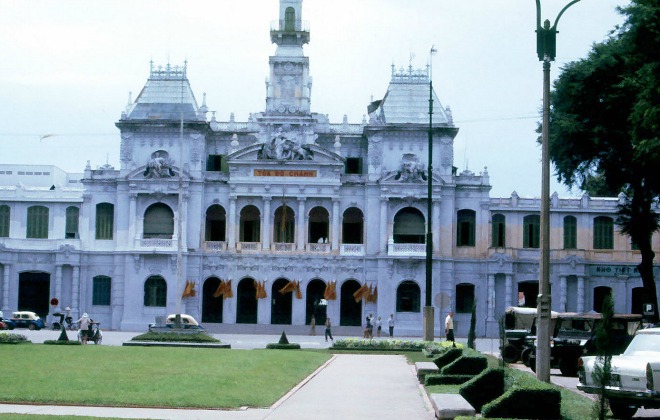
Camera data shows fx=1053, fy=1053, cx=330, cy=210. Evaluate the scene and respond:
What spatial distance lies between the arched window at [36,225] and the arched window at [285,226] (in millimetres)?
17071

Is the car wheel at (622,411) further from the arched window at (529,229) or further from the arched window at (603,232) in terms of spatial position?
the arched window at (603,232)

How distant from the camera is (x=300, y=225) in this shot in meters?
75.0

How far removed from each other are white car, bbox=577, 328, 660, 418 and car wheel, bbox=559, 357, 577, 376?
1298 centimetres

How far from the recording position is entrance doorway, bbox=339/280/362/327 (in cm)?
7481

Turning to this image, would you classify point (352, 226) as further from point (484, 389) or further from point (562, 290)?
point (484, 389)

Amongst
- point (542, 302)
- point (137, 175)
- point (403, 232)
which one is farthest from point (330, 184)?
point (542, 302)

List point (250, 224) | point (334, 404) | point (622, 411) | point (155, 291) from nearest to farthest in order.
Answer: point (622, 411) < point (334, 404) < point (155, 291) < point (250, 224)

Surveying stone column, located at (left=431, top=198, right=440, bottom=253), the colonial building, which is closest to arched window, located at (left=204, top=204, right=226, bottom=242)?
the colonial building

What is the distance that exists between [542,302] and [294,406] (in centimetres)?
619

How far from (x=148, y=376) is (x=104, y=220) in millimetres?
50334

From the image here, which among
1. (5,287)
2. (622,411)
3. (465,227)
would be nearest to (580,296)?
(465,227)

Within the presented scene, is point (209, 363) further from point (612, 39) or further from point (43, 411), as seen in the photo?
point (612, 39)

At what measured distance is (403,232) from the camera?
75812 millimetres

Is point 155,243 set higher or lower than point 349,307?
higher
